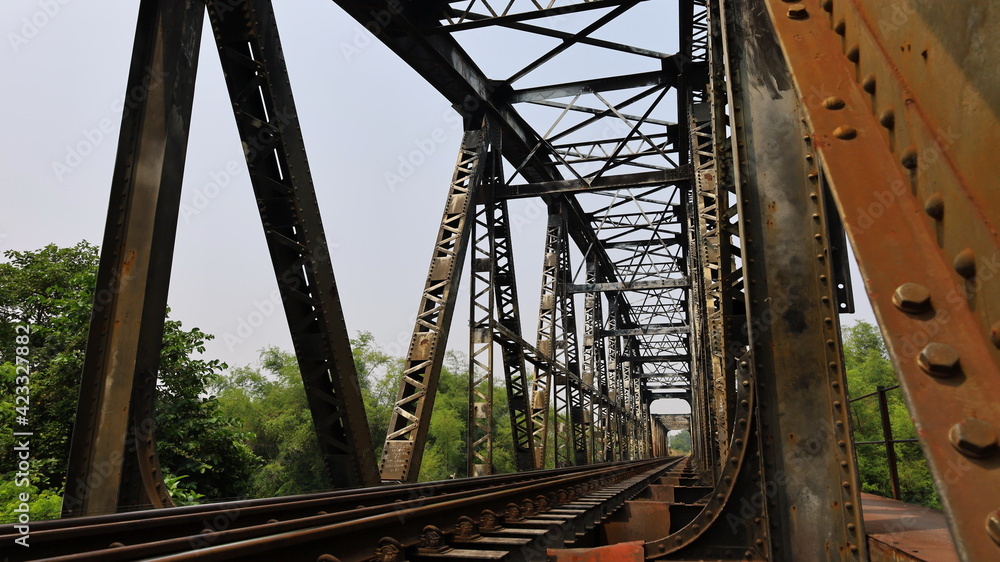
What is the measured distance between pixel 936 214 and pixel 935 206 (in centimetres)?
2

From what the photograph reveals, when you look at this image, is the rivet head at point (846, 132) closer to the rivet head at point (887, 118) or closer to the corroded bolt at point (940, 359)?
the rivet head at point (887, 118)

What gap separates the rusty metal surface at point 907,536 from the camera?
8.33 feet

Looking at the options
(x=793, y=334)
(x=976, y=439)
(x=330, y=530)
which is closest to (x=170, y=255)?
(x=330, y=530)

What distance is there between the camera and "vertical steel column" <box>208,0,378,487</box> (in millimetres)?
5195

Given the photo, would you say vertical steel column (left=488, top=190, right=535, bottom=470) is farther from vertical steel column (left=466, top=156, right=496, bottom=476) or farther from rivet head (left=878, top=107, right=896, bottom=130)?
rivet head (left=878, top=107, right=896, bottom=130)

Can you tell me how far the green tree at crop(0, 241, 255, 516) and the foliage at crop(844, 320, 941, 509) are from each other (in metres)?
22.5

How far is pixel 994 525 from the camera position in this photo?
83 centimetres

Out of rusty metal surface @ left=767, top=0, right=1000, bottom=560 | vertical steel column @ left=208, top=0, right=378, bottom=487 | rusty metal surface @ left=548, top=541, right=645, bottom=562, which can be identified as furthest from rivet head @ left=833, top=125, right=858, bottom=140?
vertical steel column @ left=208, top=0, right=378, bottom=487

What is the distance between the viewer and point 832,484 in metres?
2.75

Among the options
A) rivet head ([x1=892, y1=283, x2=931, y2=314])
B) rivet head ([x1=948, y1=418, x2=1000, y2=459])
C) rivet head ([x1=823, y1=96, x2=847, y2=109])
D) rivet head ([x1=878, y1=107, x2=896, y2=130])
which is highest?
rivet head ([x1=823, y1=96, x2=847, y2=109])

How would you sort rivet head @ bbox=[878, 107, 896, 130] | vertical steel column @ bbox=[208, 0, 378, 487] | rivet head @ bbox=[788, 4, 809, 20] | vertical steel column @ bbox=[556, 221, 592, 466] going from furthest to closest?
vertical steel column @ bbox=[556, 221, 592, 466] → vertical steel column @ bbox=[208, 0, 378, 487] → rivet head @ bbox=[788, 4, 809, 20] → rivet head @ bbox=[878, 107, 896, 130]

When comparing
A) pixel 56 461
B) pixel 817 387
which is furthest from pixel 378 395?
pixel 817 387

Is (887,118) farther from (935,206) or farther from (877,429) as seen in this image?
(877,429)

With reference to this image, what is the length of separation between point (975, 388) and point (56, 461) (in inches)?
642
